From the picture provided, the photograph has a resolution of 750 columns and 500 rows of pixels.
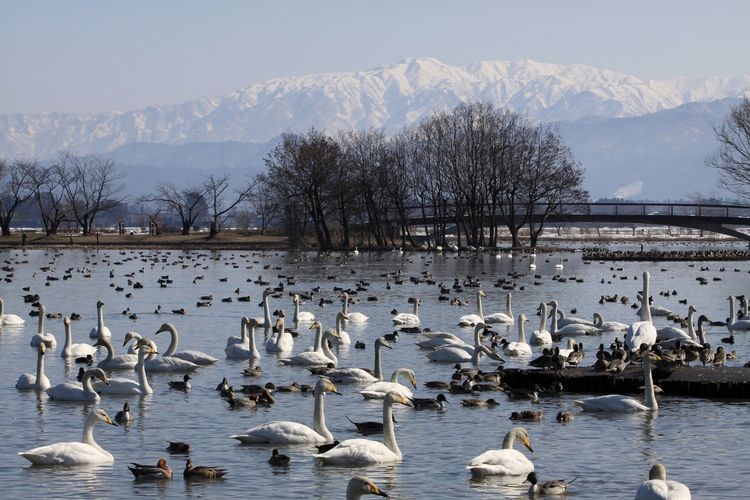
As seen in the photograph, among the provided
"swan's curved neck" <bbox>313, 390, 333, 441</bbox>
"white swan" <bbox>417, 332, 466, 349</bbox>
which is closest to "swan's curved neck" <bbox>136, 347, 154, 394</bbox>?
"swan's curved neck" <bbox>313, 390, 333, 441</bbox>

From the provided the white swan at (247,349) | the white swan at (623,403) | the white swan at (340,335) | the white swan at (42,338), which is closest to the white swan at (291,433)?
the white swan at (623,403)

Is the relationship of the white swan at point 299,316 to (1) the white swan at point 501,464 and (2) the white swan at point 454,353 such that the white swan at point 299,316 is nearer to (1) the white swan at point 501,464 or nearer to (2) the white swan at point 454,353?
(2) the white swan at point 454,353

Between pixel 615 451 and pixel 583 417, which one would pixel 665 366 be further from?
pixel 615 451

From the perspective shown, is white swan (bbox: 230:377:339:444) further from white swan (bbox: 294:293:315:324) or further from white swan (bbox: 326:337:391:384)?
white swan (bbox: 294:293:315:324)

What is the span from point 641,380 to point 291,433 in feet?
25.0

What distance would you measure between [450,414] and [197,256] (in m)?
72.4

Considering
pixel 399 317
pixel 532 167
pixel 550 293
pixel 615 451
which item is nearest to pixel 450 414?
pixel 615 451

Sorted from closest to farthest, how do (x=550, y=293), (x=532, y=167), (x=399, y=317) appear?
(x=399, y=317), (x=550, y=293), (x=532, y=167)

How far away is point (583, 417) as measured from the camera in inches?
808

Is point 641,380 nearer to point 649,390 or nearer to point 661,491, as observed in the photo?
point 649,390

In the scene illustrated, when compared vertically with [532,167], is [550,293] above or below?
below

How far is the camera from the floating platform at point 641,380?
2256 centimetres

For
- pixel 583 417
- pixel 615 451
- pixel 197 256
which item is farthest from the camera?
pixel 197 256

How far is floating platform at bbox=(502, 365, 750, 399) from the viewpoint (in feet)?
74.0
